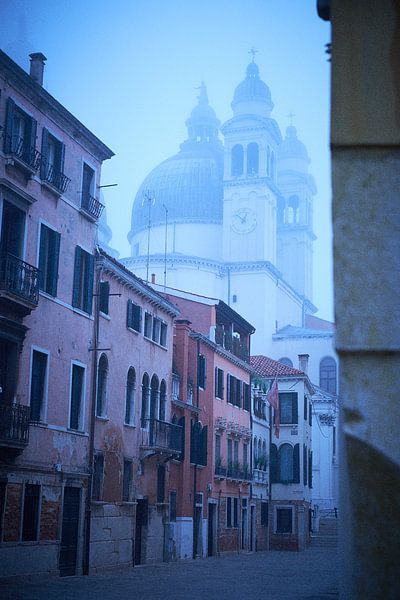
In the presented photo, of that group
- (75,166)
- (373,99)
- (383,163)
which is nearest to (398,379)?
(383,163)

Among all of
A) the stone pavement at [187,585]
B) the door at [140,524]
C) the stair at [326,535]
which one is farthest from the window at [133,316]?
the stair at [326,535]

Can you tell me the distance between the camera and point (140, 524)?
3177cm

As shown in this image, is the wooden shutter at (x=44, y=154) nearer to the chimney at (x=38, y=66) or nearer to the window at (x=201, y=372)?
the chimney at (x=38, y=66)

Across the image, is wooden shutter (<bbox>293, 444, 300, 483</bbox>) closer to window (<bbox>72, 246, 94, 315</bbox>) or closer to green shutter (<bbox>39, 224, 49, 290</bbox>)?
window (<bbox>72, 246, 94, 315</bbox>)

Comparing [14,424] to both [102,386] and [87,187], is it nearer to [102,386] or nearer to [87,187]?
[102,386]

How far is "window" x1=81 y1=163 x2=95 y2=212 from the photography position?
27.8 m

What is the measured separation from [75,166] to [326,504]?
47967 mm

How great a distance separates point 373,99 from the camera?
8.58ft

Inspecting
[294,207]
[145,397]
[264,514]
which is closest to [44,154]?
[145,397]

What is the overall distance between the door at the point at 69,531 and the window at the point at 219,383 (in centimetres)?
1696

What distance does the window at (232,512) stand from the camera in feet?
142

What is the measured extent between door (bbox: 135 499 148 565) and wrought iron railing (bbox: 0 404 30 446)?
10.9m

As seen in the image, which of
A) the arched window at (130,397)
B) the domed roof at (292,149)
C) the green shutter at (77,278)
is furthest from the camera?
the domed roof at (292,149)

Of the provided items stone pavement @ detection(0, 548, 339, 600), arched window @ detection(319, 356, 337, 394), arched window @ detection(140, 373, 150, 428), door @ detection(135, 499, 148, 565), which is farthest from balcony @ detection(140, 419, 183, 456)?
arched window @ detection(319, 356, 337, 394)
